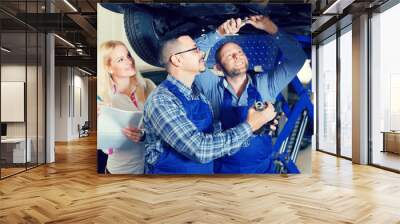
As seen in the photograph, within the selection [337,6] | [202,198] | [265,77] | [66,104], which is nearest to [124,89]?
[265,77]

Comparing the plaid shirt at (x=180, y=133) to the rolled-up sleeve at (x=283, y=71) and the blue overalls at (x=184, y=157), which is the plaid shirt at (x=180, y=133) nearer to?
the blue overalls at (x=184, y=157)

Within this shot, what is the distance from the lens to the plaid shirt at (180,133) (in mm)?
6434

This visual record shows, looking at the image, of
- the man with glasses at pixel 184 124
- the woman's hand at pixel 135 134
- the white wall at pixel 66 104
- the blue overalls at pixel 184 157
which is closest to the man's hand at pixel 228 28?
the man with glasses at pixel 184 124

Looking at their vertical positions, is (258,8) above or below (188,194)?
above

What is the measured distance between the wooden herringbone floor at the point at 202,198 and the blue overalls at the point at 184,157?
16 centimetres

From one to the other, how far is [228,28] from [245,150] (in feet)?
7.07

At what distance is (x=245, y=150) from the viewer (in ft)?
21.7

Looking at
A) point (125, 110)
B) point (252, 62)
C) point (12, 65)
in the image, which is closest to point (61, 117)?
point (12, 65)

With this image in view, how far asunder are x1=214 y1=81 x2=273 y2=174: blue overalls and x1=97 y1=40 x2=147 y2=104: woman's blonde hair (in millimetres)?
1444

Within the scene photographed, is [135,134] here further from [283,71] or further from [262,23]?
[262,23]

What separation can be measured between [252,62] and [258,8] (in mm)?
977

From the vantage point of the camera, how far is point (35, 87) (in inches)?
308

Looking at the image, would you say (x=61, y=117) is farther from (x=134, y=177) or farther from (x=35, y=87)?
(x=134, y=177)

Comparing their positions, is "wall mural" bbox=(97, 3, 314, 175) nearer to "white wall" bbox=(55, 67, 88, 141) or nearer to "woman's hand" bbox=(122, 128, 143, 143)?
"woman's hand" bbox=(122, 128, 143, 143)
